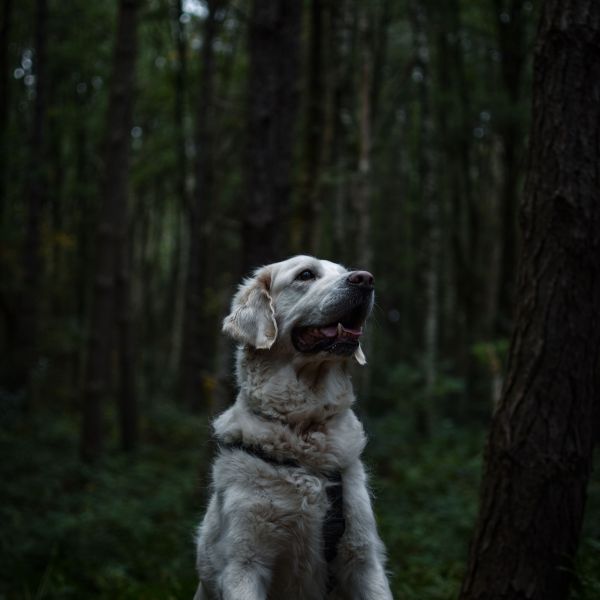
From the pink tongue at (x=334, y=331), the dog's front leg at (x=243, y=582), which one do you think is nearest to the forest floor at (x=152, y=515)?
the pink tongue at (x=334, y=331)

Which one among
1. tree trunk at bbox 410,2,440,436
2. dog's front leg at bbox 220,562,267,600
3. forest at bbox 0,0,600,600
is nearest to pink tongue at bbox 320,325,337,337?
A: forest at bbox 0,0,600,600

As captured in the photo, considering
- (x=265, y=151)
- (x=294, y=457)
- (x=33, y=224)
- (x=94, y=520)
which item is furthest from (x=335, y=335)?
(x=33, y=224)

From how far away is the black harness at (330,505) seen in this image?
354 centimetres

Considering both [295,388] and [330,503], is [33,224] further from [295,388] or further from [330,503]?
[330,503]

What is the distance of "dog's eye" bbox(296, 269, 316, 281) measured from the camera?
14.1ft

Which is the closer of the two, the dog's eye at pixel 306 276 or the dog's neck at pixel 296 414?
the dog's neck at pixel 296 414

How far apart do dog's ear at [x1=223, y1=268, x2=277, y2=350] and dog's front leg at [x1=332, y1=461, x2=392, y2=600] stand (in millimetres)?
957

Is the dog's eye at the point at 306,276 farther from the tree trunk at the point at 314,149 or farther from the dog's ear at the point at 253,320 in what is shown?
the tree trunk at the point at 314,149

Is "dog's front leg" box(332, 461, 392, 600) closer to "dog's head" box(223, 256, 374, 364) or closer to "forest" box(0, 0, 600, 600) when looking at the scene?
"forest" box(0, 0, 600, 600)

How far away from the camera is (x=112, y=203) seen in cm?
1207

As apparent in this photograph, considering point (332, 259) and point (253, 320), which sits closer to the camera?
point (253, 320)

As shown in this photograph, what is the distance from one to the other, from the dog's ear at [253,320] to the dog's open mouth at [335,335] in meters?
0.16

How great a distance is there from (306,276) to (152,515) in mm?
6566

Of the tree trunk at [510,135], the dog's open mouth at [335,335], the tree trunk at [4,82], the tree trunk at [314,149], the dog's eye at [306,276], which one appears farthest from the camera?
the tree trunk at [4,82]
